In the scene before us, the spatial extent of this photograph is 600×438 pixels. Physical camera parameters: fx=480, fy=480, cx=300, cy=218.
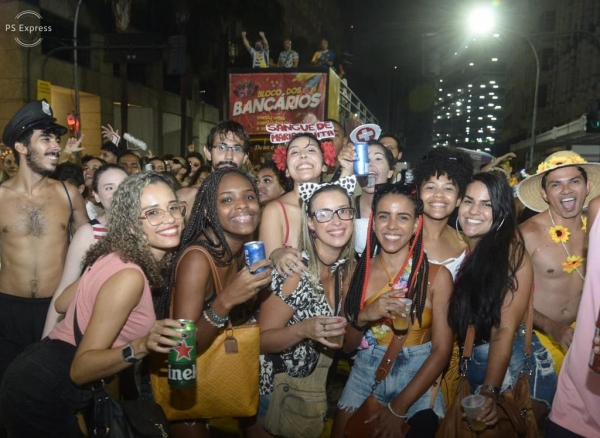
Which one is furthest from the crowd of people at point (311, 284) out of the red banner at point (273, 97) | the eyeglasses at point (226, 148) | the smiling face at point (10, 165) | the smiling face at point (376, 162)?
the red banner at point (273, 97)

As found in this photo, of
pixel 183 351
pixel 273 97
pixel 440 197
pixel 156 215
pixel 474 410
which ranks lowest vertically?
pixel 474 410

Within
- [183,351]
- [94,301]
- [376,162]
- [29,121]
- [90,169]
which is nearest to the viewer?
[183,351]

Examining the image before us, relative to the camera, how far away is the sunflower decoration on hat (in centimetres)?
398

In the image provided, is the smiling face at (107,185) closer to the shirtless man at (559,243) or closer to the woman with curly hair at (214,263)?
the woman with curly hair at (214,263)

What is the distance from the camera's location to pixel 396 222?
11.0 feet

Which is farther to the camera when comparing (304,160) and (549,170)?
(304,160)

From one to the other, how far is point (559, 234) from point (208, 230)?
2.95m

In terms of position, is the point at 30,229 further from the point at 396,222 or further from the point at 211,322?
the point at 396,222

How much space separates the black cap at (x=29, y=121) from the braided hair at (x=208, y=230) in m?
1.85

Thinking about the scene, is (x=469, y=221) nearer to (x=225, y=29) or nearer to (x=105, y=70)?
(x=105, y=70)

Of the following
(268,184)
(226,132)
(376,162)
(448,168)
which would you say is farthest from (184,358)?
(268,184)

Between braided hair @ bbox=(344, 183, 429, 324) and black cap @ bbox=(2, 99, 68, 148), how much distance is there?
9.93 ft

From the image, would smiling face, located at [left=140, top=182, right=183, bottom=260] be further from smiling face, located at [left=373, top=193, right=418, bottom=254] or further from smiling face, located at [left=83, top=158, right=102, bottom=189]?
smiling face, located at [left=83, top=158, right=102, bottom=189]

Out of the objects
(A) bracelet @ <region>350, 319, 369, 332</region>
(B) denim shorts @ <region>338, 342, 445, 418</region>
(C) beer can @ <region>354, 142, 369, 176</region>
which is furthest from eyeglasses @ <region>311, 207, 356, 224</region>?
(C) beer can @ <region>354, 142, 369, 176</region>
